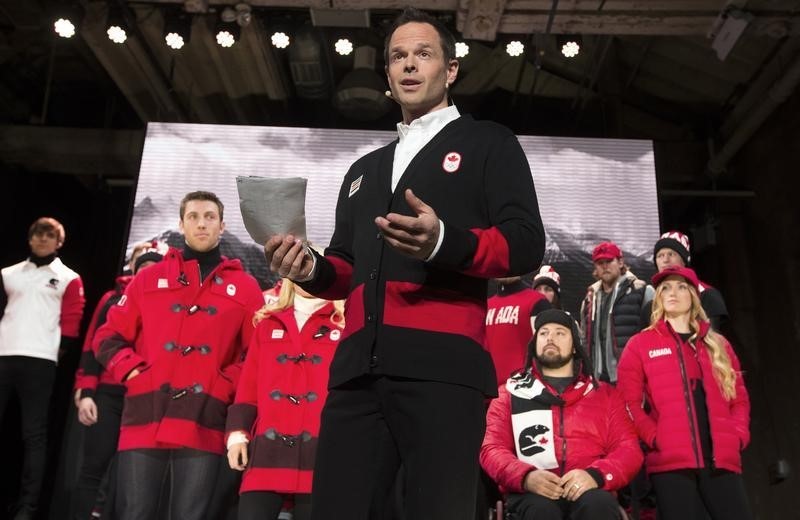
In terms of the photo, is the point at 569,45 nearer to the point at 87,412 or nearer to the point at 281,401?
the point at 281,401

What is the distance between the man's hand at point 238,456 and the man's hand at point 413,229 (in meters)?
2.09

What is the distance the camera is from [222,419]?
334 cm

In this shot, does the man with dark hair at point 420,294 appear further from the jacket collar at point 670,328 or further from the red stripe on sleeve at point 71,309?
the red stripe on sleeve at point 71,309

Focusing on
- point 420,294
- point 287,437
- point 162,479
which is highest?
point 420,294

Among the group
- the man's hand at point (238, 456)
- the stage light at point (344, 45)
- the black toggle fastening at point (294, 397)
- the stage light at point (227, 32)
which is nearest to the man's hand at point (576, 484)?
the black toggle fastening at point (294, 397)

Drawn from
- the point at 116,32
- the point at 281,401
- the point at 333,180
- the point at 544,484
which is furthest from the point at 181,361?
the point at 116,32

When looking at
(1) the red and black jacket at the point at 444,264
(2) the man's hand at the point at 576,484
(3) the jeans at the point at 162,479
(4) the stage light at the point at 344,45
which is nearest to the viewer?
(1) the red and black jacket at the point at 444,264

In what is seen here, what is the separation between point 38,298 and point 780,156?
6280mm

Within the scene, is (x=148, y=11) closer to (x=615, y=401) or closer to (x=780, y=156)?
(x=615, y=401)

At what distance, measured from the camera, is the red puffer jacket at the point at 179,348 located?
320 centimetres

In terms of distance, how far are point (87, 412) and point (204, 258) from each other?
3.91 ft

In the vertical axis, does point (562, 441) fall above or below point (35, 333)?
below

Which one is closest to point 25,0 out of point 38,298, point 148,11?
point 148,11

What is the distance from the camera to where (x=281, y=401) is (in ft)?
10.5
